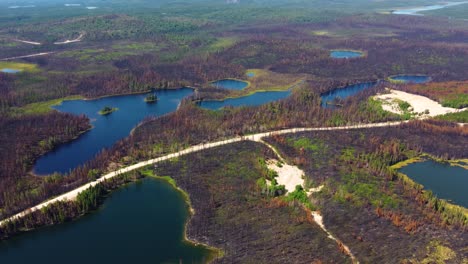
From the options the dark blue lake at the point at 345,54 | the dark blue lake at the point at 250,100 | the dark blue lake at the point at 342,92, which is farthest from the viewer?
the dark blue lake at the point at 345,54

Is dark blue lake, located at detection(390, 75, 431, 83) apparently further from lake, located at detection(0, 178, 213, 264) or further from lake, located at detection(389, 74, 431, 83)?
lake, located at detection(0, 178, 213, 264)

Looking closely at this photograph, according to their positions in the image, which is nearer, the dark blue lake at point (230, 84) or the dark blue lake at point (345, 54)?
the dark blue lake at point (230, 84)

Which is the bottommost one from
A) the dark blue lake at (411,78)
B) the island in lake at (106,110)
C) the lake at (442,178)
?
the lake at (442,178)

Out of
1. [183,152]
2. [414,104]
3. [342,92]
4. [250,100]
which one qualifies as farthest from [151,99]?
[414,104]

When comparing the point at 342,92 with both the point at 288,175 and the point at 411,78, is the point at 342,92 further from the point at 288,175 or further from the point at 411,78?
the point at 288,175

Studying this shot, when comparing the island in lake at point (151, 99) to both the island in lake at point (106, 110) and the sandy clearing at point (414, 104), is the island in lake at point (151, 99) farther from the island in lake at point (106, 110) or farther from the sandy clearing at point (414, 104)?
the sandy clearing at point (414, 104)

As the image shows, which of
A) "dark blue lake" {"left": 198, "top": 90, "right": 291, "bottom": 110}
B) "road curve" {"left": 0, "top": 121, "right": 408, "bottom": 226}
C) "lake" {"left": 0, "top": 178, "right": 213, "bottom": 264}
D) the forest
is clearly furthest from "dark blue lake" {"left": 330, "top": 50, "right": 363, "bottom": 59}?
"lake" {"left": 0, "top": 178, "right": 213, "bottom": 264}

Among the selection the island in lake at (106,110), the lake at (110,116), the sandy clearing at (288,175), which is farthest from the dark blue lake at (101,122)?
the sandy clearing at (288,175)

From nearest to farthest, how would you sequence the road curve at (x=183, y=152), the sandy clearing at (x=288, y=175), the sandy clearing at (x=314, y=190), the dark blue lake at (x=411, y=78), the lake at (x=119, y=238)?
1. the lake at (x=119, y=238)
2. the road curve at (x=183, y=152)
3. the sandy clearing at (x=314, y=190)
4. the sandy clearing at (x=288, y=175)
5. the dark blue lake at (x=411, y=78)
